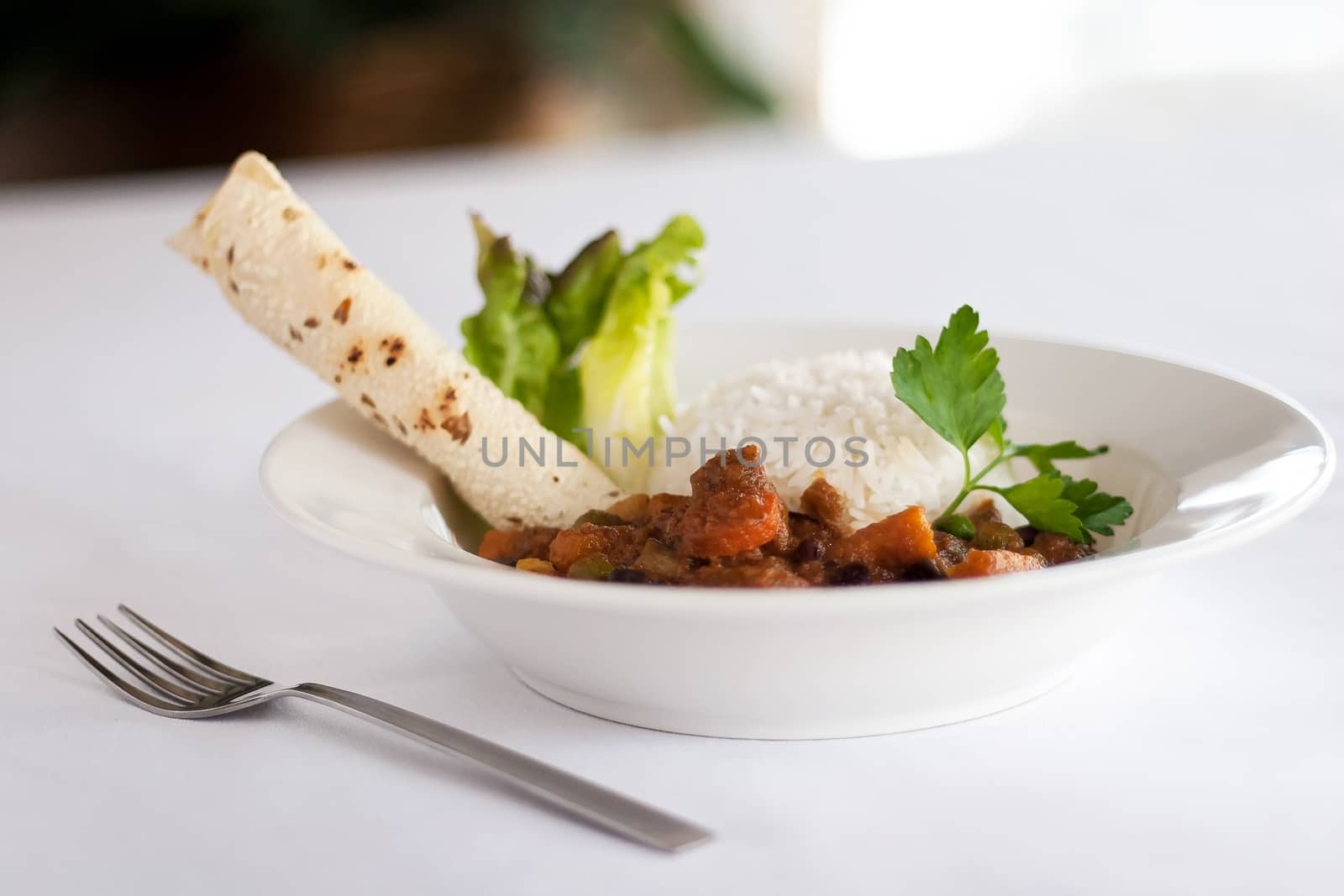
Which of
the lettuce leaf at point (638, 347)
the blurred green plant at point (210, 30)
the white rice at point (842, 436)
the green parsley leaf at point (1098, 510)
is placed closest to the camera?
the green parsley leaf at point (1098, 510)

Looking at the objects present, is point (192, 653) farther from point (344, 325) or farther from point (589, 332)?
point (589, 332)

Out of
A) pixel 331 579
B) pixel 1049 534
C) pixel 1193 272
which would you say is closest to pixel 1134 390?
pixel 1049 534

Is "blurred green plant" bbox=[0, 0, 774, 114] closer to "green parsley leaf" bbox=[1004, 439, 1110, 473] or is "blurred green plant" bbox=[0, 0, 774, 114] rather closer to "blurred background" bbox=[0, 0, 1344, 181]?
"blurred background" bbox=[0, 0, 1344, 181]

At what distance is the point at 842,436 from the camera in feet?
7.10

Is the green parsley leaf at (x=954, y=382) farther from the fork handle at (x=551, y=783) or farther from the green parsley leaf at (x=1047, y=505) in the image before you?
the fork handle at (x=551, y=783)

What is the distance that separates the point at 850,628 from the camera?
57.6 inches

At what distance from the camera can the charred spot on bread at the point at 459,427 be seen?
85.3 inches

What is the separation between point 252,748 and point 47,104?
658 centimetres

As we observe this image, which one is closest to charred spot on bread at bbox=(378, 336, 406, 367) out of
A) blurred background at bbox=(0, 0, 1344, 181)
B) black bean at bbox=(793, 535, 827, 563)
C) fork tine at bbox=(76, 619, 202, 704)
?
fork tine at bbox=(76, 619, 202, 704)

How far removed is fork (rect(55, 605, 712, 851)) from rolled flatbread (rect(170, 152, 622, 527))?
51cm

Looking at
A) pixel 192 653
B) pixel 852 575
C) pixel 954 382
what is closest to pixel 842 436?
pixel 954 382

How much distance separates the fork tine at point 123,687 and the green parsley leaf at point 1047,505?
1.23 meters

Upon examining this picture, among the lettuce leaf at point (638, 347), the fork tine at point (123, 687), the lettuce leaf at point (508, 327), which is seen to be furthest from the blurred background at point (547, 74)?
the fork tine at point (123, 687)

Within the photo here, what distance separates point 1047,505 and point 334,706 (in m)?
1.08
